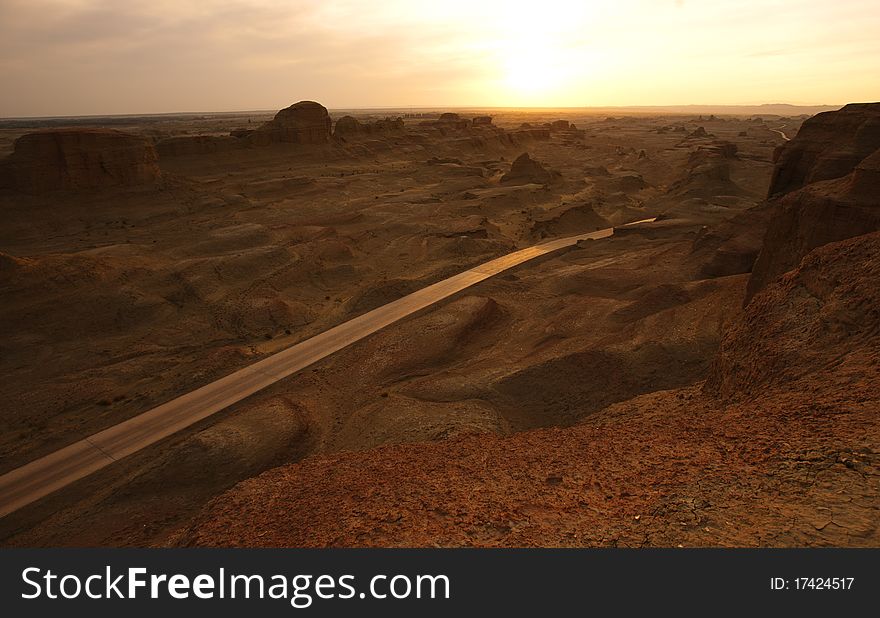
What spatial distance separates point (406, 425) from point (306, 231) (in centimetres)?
2994

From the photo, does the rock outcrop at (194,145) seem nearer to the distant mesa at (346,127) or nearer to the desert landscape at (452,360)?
the desert landscape at (452,360)

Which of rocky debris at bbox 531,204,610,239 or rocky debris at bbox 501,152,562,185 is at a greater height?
rocky debris at bbox 501,152,562,185

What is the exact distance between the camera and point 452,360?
71.5 feet

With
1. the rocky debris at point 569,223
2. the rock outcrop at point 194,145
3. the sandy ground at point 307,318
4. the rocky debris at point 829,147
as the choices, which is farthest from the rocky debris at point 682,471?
the rock outcrop at point 194,145

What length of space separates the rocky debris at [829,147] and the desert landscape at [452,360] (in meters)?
0.13

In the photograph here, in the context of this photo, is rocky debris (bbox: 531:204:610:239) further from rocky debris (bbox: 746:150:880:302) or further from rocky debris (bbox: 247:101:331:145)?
rocky debris (bbox: 247:101:331:145)

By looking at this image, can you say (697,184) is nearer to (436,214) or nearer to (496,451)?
(436,214)

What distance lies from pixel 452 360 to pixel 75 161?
43.4m

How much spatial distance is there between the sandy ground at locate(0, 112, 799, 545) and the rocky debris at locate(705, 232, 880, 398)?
3.61 m

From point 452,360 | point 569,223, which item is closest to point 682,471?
point 452,360

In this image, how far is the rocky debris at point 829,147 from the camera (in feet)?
78.7

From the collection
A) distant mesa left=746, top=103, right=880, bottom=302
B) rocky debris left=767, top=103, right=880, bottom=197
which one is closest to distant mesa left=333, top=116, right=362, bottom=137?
rocky debris left=767, top=103, right=880, bottom=197

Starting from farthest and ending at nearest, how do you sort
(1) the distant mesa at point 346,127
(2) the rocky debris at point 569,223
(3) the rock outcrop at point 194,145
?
(1) the distant mesa at point 346,127 → (3) the rock outcrop at point 194,145 → (2) the rocky debris at point 569,223

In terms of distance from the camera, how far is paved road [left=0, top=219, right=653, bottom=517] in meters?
15.6
